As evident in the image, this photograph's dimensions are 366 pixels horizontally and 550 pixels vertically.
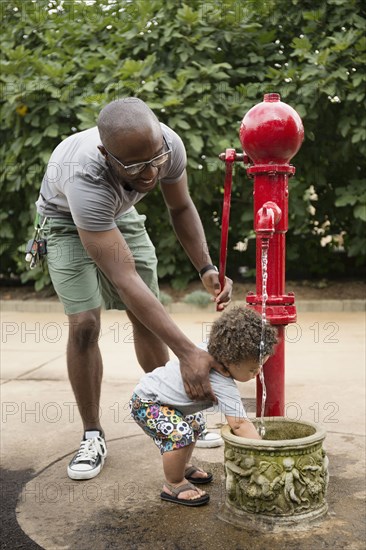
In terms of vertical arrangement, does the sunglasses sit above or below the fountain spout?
above

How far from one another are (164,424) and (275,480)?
16.7 inches

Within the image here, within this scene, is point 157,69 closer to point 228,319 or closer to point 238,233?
point 238,233

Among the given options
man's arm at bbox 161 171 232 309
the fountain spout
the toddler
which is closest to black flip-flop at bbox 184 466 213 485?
the toddler

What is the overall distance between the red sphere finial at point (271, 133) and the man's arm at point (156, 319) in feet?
1.92

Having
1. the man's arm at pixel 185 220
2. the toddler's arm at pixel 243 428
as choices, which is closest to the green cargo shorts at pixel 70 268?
the man's arm at pixel 185 220

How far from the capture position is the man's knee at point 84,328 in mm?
2896

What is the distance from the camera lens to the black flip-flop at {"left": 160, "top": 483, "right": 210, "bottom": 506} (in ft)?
8.03

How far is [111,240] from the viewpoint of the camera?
8.05 feet

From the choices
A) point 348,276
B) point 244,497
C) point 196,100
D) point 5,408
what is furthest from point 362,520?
point 348,276

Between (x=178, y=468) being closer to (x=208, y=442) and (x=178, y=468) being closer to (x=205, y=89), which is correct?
(x=208, y=442)

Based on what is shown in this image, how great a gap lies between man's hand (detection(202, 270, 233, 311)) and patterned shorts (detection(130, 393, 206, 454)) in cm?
45

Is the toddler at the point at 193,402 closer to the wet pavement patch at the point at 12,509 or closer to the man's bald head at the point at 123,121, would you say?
the wet pavement patch at the point at 12,509

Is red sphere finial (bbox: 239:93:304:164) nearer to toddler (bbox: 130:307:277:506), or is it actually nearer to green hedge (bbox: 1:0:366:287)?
toddler (bbox: 130:307:277:506)

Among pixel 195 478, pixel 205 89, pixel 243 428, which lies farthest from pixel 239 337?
pixel 205 89
